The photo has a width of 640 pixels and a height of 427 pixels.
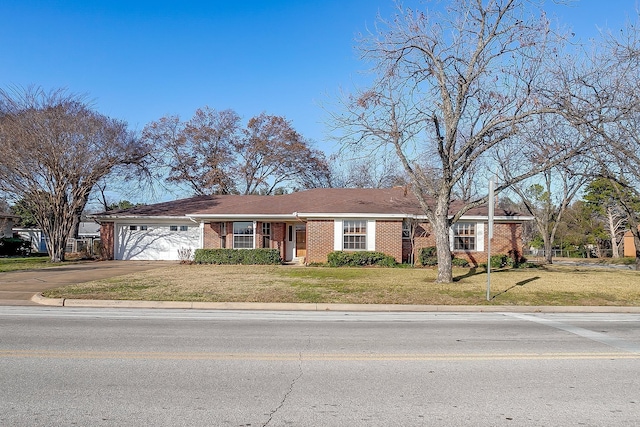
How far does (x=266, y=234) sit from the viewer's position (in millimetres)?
27672

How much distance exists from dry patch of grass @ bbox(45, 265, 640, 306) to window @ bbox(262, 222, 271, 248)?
26.3ft

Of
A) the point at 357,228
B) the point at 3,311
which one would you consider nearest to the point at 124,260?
the point at 357,228

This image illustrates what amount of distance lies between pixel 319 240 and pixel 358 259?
7.64 feet

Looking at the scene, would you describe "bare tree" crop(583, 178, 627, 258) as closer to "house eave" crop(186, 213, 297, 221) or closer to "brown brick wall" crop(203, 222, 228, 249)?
"house eave" crop(186, 213, 297, 221)

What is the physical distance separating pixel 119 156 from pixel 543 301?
80.8 feet

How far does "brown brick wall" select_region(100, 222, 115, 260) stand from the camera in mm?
30156

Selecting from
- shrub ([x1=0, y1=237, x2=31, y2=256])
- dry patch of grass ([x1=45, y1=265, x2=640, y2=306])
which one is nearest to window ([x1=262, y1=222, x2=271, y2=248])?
dry patch of grass ([x1=45, y1=265, x2=640, y2=306])

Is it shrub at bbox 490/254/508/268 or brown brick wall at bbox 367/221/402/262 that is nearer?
brown brick wall at bbox 367/221/402/262

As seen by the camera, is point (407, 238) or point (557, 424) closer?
point (557, 424)

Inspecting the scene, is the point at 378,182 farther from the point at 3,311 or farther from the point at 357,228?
the point at 3,311

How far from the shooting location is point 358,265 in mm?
24547

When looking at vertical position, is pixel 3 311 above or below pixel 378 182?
below

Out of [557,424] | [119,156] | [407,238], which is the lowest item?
[557,424]

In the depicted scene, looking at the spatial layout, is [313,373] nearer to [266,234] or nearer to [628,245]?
[266,234]
